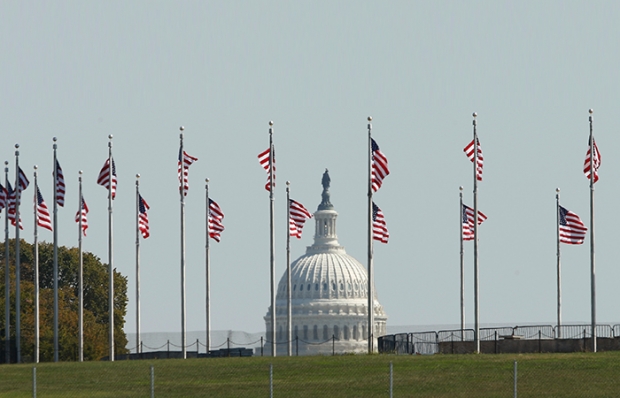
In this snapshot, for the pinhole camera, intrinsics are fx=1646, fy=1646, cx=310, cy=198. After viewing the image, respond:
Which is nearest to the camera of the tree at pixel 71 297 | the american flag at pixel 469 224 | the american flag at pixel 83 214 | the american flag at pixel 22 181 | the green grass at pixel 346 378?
the green grass at pixel 346 378

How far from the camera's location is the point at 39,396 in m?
41.4

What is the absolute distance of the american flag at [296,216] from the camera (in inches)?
3017

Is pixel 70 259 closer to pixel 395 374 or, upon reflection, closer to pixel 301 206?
pixel 301 206

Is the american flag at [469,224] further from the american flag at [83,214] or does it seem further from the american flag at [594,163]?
the american flag at [83,214]

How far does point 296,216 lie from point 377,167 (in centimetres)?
1364

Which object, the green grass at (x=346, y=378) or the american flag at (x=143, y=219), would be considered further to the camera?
the american flag at (x=143, y=219)

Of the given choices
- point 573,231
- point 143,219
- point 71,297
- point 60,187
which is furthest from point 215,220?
point 71,297

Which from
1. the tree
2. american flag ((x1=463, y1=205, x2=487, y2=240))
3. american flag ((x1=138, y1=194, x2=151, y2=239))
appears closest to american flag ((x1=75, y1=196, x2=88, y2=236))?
american flag ((x1=138, y1=194, x2=151, y2=239))

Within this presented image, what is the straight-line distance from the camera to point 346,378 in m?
44.1

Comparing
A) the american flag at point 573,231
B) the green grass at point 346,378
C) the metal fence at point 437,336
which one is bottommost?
the green grass at point 346,378

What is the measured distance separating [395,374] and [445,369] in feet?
6.95

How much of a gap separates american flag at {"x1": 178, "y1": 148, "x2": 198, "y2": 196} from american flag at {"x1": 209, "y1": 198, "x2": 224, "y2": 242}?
311 cm

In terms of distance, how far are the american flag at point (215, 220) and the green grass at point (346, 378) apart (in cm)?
2169

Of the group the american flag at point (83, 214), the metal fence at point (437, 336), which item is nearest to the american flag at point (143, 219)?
the american flag at point (83, 214)
